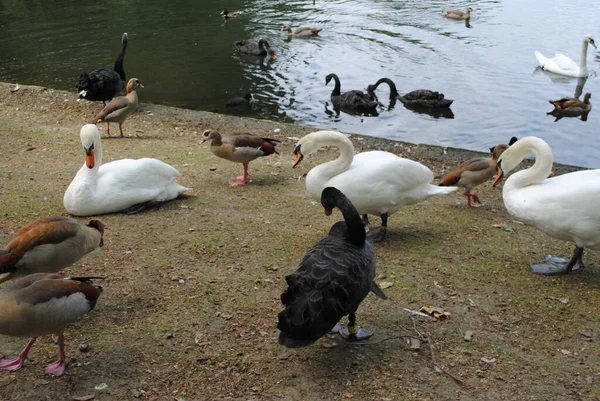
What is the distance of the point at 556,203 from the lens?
5473 mm

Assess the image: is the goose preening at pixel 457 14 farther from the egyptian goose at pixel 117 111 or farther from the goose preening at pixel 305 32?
the egyptian goose at pixel 117 111

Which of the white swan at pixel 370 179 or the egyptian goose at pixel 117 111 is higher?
the white swan at pixel 370 179

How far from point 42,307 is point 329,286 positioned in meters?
1.75

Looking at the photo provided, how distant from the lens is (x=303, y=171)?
358 inches

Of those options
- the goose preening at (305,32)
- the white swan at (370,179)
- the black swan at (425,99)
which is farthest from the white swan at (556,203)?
the goose preening at (305,32)

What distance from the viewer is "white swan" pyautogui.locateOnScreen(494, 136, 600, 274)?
534 cm

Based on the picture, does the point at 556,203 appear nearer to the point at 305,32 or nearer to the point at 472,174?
the point at 472,174

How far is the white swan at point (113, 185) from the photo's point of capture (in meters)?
6.71

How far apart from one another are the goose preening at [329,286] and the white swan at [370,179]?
1567mm

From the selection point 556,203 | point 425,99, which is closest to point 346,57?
point 425,99

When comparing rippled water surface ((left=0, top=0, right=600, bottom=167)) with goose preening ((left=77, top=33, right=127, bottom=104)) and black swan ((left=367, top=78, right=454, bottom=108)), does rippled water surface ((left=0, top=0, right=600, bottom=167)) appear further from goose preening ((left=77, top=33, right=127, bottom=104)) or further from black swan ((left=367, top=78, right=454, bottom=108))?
goose preening ((left=77, top=33, right=127, bottom=104))

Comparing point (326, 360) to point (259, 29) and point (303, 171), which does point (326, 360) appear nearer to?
point (303, 171)

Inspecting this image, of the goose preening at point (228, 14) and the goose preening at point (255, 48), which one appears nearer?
the goose preening at point (255, 48)

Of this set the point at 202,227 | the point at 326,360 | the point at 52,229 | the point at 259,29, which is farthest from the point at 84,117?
the point at 259,29
